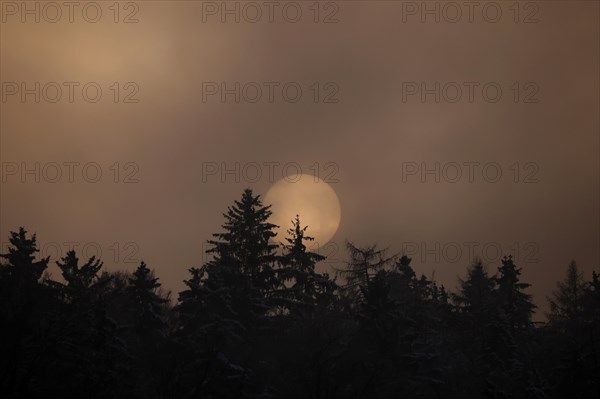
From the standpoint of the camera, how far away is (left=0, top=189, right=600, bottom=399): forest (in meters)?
34.4

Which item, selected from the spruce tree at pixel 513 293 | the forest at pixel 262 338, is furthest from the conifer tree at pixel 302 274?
Result: the spruce tree at pixel 513 293

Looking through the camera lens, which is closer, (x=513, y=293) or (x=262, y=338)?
(x=262, y=338)

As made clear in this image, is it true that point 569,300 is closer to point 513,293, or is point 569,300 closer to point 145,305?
point 513,293

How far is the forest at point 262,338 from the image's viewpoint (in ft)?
113

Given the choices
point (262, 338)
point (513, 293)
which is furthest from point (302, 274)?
point (513, 293)

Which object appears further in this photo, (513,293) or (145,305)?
(513,293)

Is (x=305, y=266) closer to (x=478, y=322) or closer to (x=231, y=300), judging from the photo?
(x=231, y=300)

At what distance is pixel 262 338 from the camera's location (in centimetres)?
4634

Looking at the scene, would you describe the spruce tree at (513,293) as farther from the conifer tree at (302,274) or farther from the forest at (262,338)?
the conifer tree at (302,274)

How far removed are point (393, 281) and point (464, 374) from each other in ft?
69.8

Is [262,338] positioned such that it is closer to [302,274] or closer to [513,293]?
[302,274]

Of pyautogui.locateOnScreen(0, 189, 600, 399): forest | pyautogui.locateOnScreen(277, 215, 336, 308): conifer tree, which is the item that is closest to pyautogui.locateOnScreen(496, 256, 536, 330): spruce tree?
pyautogui.locateOnScreen(0, 189, 600, 399): forest

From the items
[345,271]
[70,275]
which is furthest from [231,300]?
[345,271]

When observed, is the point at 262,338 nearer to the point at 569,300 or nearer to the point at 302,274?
the point at 302,274
